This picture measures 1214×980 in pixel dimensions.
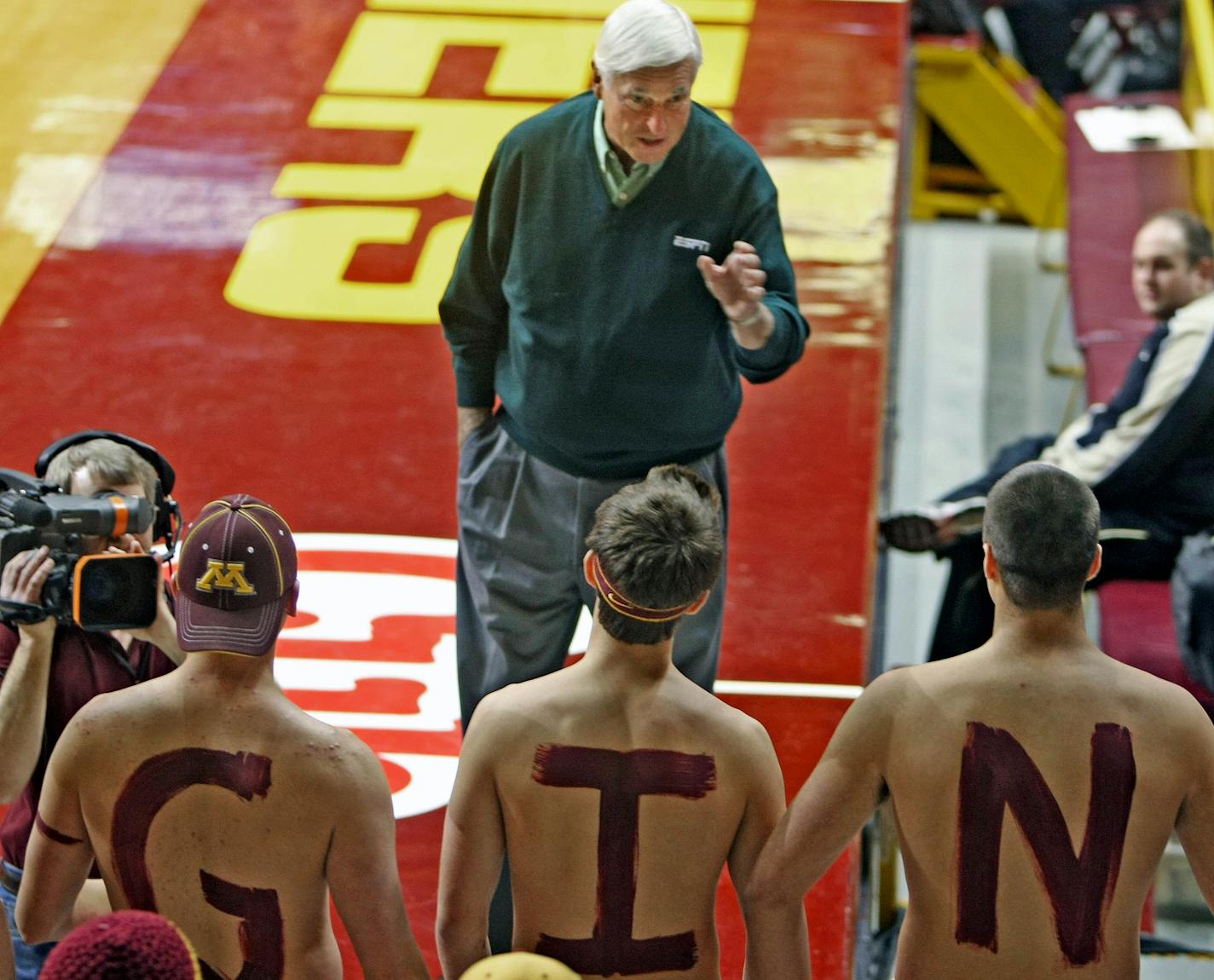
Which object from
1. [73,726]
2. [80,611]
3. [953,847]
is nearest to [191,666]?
[73,726]

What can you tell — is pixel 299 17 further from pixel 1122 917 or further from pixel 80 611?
pixel 1122 917

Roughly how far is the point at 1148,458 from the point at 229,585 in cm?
277

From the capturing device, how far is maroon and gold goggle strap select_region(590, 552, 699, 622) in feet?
7.54

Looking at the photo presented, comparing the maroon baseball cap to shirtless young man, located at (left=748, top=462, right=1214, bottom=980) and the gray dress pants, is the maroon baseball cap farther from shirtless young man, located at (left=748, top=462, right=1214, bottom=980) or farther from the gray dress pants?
the gray dress pants

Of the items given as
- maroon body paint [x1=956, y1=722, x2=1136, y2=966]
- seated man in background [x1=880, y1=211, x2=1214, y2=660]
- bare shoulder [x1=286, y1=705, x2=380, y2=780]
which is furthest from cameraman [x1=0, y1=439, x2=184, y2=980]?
A: seated man in background [x1=880, y1=211, x2=1214, y2=660]

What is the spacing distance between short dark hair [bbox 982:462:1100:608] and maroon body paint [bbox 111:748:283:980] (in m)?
0.98

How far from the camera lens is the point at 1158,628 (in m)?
4.25

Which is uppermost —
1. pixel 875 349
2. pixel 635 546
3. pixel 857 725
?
pixel 635 546

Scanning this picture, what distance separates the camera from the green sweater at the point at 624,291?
9.71ft

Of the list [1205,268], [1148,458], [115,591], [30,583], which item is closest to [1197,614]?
[1148,458]

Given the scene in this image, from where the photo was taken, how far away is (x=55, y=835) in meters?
2.35

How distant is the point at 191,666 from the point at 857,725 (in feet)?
2.85

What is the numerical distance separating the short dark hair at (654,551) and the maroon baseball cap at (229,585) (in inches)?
16.6

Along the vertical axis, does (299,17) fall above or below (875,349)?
above
